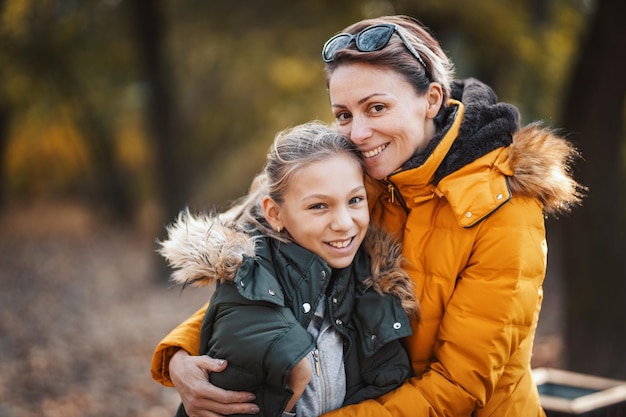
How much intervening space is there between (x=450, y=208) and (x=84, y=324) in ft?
24.7

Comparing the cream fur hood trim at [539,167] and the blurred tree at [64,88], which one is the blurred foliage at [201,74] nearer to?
the blurred tree at [64,88]

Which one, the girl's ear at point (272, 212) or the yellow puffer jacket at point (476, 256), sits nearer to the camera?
the yellow puffer jacket at point (476, 256)

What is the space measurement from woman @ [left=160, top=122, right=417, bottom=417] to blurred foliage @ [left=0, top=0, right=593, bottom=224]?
4.77 meters

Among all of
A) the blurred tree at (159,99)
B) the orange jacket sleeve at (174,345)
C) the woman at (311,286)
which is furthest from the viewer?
the blurred tree at (159,99)

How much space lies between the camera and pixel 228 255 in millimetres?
2643

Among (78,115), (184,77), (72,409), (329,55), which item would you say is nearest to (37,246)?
(78,115)

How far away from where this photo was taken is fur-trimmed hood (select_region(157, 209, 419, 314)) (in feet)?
8.71

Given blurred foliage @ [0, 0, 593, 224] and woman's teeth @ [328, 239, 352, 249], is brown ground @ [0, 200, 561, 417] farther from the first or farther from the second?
woman's teeth @ [328, 239, 352, 249]

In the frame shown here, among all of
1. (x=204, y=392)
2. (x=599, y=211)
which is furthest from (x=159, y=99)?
(x=204, y=392)

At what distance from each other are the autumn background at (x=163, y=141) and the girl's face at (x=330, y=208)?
0.78 m

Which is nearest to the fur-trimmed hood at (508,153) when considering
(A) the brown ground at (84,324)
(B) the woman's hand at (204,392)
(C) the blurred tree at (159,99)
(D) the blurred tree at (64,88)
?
(B) the woman's hand at (204,392)

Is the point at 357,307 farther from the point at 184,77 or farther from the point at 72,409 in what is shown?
the point at 184,77

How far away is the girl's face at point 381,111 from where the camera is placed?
271cm

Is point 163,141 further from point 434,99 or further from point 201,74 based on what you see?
point 434,99
